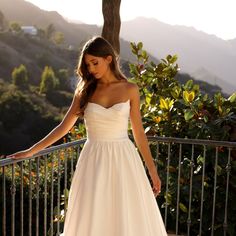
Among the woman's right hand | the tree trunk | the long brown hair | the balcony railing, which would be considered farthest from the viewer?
the tree trunk

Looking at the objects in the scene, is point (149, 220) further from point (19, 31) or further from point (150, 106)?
point (19, 31)

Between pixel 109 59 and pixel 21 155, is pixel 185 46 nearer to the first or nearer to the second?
pixel 109 59

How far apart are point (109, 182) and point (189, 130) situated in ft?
4.24

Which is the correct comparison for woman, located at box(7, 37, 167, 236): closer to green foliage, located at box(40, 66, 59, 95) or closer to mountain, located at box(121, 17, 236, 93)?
green foliage, located at box(40, 66, 59, 95)

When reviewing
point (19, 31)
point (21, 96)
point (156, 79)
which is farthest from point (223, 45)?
point (156, 79)

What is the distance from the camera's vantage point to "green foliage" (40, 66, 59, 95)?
44438mm

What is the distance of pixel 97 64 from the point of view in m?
2.33

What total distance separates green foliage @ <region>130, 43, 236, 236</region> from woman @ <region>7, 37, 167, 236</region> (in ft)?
3.12

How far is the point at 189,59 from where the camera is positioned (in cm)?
6506

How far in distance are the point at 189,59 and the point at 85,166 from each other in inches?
2531

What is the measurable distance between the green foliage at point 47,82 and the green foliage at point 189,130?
41.3m

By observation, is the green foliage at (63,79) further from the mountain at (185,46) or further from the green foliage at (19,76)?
the mountain at (185,46)

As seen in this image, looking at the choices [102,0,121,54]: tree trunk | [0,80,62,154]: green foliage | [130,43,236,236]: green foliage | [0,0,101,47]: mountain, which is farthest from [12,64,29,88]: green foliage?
[130,43,236,236]: green foliage

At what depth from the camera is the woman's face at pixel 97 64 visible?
230 cm
